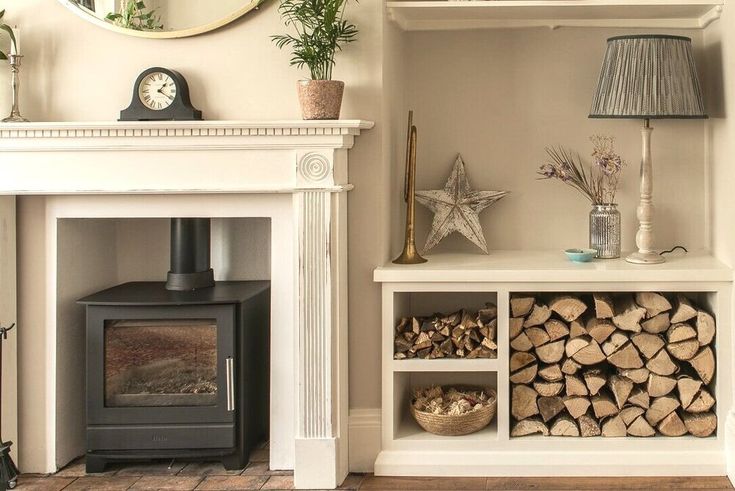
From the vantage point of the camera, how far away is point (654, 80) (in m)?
2.79

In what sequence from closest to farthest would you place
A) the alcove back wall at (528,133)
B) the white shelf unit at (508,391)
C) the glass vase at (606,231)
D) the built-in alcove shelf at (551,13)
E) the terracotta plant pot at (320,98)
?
the terracotta plant pot at (320,98)
the white shelf unit at (508,391)
the built-in alcove shelf at (551,13)
the glass vase at (606,231)
the alcove back wall at (528,133)

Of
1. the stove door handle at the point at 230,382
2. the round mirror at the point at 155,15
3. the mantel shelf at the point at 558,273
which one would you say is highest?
the round mirror at the point at 155,15

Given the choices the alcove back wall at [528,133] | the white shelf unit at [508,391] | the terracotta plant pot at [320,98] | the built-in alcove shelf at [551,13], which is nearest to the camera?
the terracotta plant pot at [320,98]

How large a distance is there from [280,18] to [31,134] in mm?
899

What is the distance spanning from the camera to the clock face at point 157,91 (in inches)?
110

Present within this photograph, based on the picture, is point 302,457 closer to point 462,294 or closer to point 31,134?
point 462,294

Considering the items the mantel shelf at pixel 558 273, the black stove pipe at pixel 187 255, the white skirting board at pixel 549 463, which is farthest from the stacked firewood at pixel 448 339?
the black stove pipe at pixel 187 255

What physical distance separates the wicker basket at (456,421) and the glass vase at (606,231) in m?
0.68

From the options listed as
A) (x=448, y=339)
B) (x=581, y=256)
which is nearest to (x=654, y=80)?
(x=581, y=256)

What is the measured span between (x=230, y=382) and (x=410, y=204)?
2.88ft

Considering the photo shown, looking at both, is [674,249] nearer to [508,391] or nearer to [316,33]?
[508,391]

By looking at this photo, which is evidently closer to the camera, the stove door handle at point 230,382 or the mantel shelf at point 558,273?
the mantel shelf at point 558,273

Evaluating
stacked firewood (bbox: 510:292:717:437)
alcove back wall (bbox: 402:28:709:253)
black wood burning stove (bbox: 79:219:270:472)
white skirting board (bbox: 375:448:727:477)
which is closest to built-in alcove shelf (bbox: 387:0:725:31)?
alcove back wall (bbox: 402:28:709:253)

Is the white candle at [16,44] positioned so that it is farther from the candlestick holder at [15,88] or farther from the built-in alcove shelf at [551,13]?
the built-in alcove shelf at [551,13]
